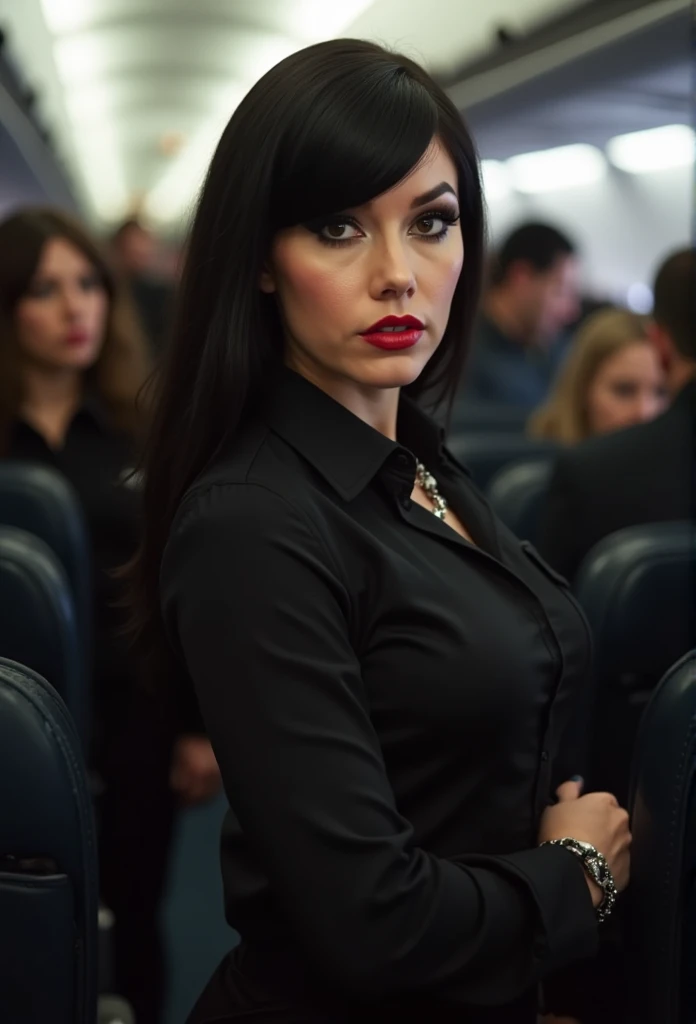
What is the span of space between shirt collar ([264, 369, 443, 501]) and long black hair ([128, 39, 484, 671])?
3cm

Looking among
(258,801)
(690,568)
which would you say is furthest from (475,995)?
(690,568)

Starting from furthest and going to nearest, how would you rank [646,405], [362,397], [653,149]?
1. [653,149]
2. [646,405]
3. [362,397]

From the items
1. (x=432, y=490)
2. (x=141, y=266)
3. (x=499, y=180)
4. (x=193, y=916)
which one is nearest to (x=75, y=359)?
(x=193, y=916)

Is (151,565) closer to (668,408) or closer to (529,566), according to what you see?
(529,566)

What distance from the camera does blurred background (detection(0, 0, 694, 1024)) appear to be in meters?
2.15

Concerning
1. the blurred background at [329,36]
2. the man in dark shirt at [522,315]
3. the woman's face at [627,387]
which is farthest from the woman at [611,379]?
the man in dark shirt at [522,315]

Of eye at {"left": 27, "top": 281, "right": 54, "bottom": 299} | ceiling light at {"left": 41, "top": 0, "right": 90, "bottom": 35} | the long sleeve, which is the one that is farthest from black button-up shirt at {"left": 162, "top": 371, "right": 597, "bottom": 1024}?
ceiling light at {"left": 41, "top": 0, "right": 90, "bottom": 35}

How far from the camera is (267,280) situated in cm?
119

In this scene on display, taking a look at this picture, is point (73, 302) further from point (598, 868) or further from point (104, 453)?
point (598, 868)

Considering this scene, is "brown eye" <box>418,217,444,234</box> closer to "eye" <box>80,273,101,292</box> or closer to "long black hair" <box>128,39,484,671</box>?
"long black hair" <box>128,39,484,671</box>

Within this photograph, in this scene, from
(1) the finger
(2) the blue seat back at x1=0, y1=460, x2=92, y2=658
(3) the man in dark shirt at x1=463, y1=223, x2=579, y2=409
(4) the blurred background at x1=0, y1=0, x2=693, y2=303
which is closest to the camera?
(1) the finger

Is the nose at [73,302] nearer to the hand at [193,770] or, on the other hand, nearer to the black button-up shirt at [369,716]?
the hand at [193,770]

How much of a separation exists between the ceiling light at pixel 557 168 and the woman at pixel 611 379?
4382 mm

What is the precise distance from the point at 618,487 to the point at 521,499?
25 cm
